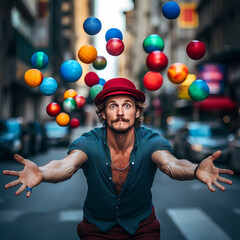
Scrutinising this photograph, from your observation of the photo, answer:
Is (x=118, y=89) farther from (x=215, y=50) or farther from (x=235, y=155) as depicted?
(x=215, y=50)

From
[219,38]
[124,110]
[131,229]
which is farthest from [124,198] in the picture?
[219,38]

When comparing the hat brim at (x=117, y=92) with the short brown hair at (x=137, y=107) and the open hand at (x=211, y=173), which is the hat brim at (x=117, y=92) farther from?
the open hand at (x=211, y=173)

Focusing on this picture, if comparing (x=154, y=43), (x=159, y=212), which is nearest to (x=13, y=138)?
(x=159, y=212)

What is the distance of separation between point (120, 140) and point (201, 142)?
1258cm

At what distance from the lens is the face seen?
117 inches

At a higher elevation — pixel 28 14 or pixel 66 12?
pixel 66 12

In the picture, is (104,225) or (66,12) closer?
(104,225)

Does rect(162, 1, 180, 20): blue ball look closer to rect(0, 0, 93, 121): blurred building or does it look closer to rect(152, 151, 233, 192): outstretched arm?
rect(152, 151, 233, 192): outstretched arm

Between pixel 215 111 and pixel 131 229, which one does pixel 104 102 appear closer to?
pixel 131 229

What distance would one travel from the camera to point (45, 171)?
2.67 m

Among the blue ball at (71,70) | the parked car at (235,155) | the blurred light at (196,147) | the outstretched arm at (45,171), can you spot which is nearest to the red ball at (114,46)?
the blue ball at (71,70)

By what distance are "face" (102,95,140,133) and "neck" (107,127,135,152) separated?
63 mm

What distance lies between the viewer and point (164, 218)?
6.69 meters

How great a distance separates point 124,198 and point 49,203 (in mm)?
5455
